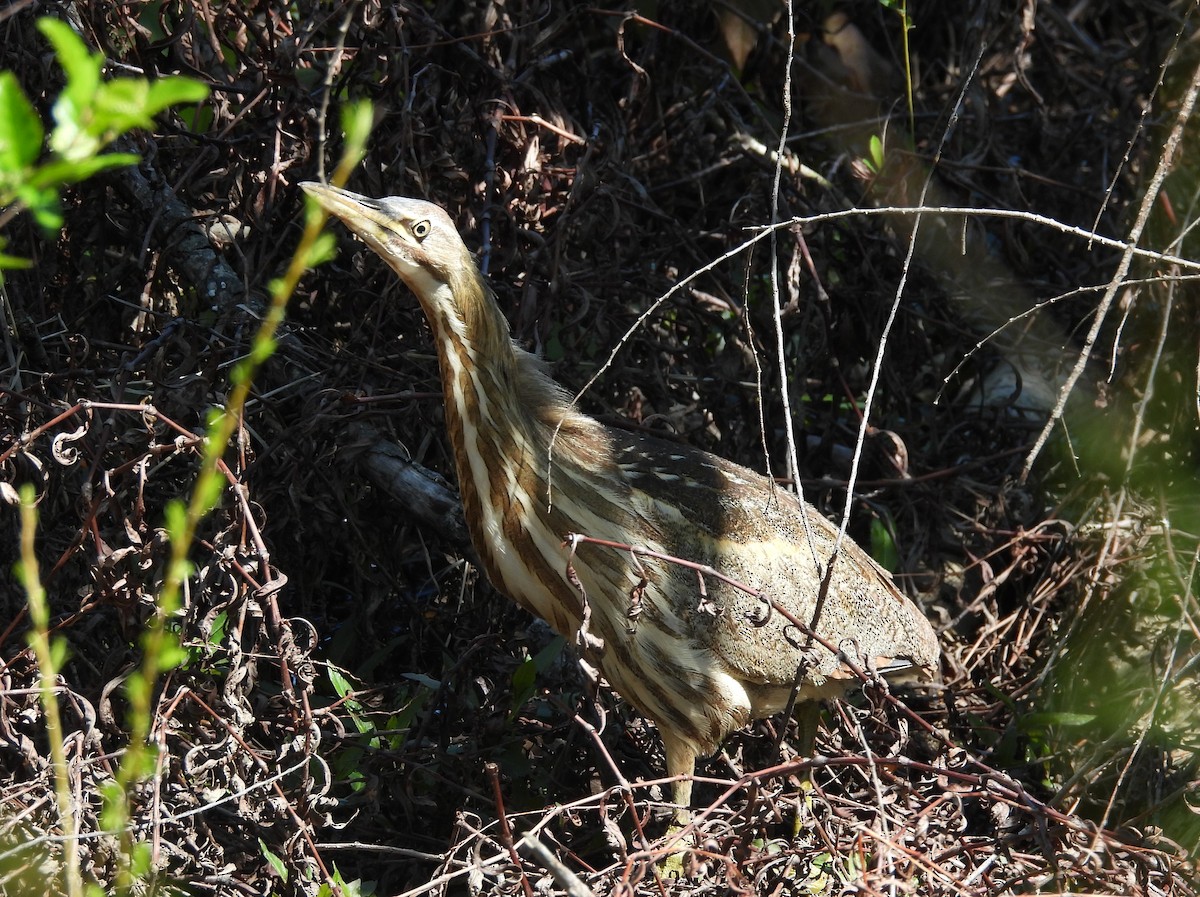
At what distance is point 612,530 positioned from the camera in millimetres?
2182

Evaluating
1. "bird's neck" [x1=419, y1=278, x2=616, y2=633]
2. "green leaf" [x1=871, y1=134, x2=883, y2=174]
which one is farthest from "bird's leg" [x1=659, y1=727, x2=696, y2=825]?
"green leaf" [x1=871, y1=134, x2=883, y2=174]

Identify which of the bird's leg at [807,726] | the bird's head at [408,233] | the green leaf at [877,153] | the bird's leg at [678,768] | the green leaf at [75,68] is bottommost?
the bird's leg at [807,726]

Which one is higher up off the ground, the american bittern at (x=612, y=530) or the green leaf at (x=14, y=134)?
the green leaf at (x=14, y=134)

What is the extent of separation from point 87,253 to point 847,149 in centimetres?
185

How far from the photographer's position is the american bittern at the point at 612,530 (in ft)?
6.95

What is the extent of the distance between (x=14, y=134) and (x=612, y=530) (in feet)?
4.90

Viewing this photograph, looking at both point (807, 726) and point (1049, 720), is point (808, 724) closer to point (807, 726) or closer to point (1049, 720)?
point (807, 726)

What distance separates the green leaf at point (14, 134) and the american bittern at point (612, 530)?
126 centimetres

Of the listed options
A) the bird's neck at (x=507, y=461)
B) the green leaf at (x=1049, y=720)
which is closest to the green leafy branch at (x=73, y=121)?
the bird's neck at (x=507, y=461)

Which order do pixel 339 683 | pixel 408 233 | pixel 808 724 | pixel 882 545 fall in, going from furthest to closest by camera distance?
1. pixel 882 545
2. pixel 808 724
3. pixel 339 683
4. pixel 408 233

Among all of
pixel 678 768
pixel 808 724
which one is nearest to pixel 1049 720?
pixel 808 724

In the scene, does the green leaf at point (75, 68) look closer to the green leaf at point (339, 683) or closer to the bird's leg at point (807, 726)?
the green leaf at point (339, 683)

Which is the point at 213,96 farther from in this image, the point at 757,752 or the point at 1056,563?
the point at 1056,563

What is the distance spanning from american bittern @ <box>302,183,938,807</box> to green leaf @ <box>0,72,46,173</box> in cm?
126
